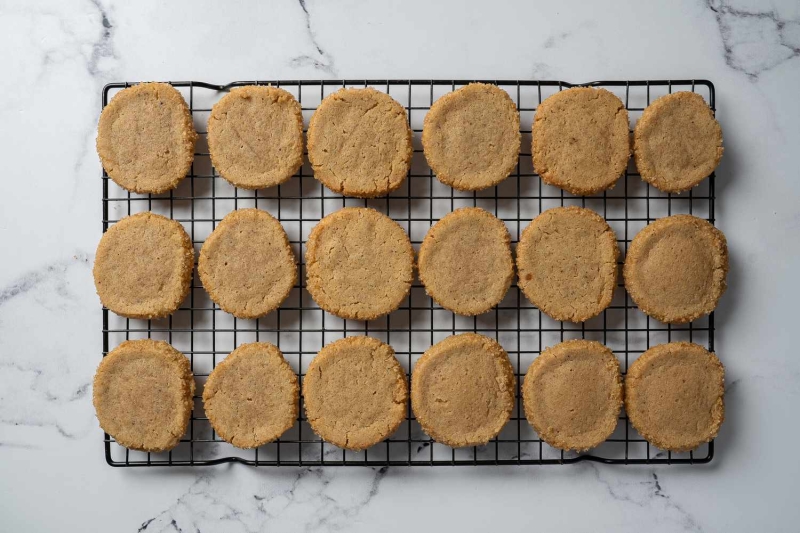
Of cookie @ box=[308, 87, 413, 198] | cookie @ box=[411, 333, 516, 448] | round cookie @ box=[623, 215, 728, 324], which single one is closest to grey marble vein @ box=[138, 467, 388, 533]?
cookie @ box=[411, 333, 516, 448]

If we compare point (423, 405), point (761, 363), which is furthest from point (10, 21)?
point (761, 363)

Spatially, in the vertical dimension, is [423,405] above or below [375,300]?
below

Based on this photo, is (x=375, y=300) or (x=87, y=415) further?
(x=87, y=415)

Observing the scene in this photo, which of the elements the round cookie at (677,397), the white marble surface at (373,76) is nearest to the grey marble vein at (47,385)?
the white marble surface at (373,76)

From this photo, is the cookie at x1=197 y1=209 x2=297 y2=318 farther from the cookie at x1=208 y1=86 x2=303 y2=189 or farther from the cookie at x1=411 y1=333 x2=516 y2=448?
the cookie at x1=411 y1=333 x2=516 y2=448

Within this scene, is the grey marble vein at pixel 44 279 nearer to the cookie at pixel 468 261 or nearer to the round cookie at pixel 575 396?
the cookie at pixel 468 261

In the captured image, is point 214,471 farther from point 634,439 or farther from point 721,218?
point 721,218

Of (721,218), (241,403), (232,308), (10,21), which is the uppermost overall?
(10,21)
